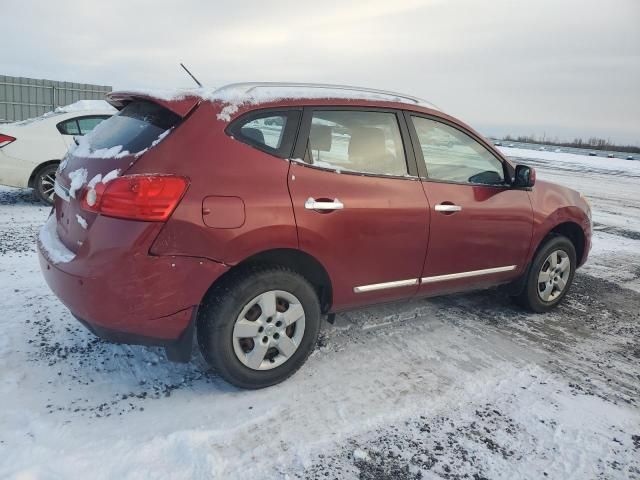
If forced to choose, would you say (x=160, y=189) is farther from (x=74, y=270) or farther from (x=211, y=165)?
(x=74, y=270)

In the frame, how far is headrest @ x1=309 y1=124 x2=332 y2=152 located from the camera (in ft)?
10.1

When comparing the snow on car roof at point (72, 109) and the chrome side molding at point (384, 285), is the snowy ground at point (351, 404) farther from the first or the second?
the snow on car roof at point (72, 109)

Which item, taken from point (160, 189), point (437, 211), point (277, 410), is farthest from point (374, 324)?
point (160, 189)

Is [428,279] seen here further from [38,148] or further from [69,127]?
[69,127]

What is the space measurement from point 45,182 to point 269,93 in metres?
5.96

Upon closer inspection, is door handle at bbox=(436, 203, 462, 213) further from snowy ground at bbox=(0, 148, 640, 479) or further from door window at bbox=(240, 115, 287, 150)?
door window at bbox=(240, 115, 287, 150)

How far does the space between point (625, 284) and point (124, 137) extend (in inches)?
208

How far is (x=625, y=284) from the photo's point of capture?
5523 mm

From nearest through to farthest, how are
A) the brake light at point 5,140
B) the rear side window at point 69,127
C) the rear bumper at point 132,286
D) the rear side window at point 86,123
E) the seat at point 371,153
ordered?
the rear bumper at point 132,286 → the seat at point 371,153 → the brake light at point 5,140 → the rear side window at point 69,127 → the rear side window at point 86,123

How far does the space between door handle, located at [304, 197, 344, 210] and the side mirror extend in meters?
1.75

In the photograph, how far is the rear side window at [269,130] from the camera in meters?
2.87

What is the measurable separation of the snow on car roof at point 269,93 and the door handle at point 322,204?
2.13 ft

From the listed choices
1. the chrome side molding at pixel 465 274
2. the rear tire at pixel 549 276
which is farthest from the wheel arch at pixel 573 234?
the chrome side molding at pixel 465 274

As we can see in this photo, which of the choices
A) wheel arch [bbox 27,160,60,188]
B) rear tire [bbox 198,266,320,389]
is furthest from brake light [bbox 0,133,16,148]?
rear tire [bbox 198,266,320,389]
